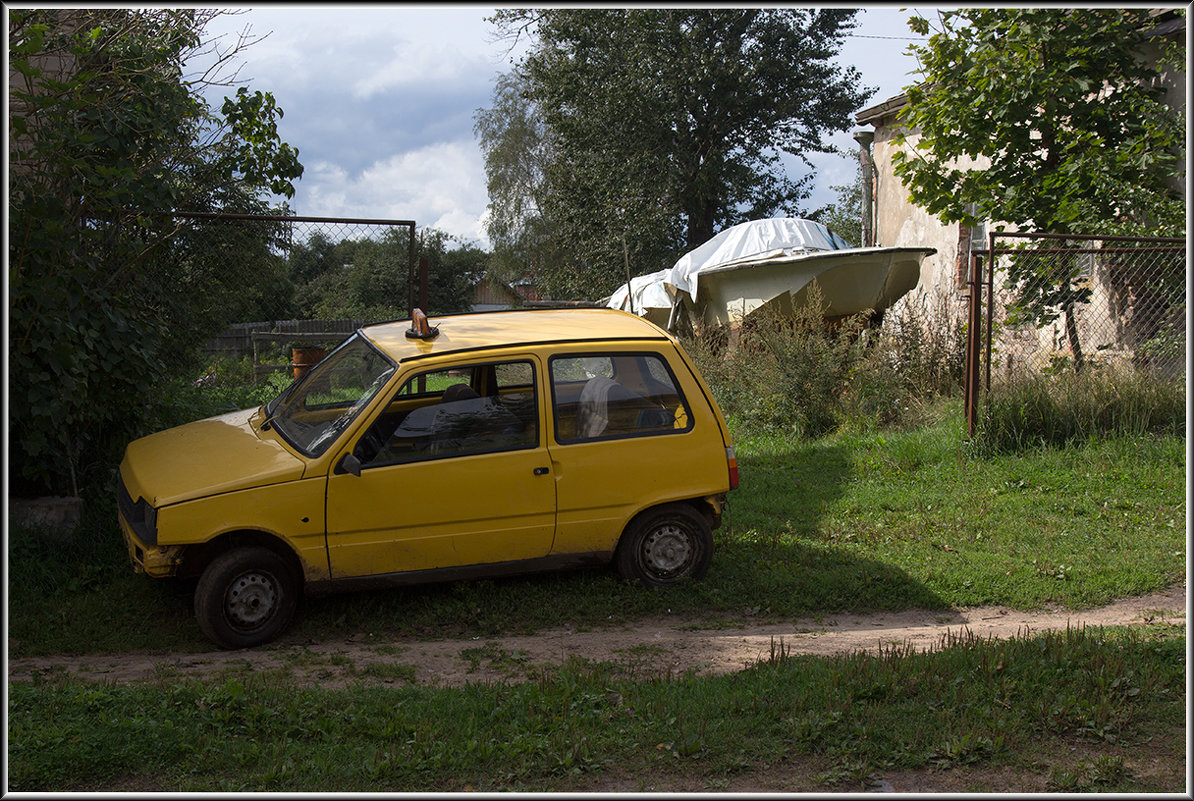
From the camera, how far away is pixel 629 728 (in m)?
Answer: 3.92

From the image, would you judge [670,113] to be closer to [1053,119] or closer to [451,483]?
[1053,119]

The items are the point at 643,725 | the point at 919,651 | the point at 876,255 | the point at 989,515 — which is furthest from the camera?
the point at 876,255

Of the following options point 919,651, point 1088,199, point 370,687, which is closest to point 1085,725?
point 919,651

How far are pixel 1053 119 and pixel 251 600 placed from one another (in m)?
10.8

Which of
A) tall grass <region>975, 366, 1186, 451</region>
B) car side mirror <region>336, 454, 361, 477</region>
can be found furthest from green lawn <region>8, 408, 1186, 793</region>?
tall grass <region>975, 366, 1186, 451</region>

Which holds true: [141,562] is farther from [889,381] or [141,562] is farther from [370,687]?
[889,381]

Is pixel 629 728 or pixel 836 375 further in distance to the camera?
pixel 836 375

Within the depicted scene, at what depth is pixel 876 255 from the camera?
42.7 feet

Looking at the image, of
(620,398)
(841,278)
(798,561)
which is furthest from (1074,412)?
(620,398)

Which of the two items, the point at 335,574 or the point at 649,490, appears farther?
the point at 649,490

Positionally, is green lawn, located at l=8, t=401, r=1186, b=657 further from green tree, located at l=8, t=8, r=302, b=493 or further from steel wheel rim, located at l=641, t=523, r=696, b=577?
green tree, located at l=8, t=8, r=302, b=493

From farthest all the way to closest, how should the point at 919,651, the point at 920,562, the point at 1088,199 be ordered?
1. the point at 1088,199
2. the point at 920,562
3. the point at 919,651

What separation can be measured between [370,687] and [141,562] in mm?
1705

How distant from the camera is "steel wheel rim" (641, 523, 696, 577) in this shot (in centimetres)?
614
